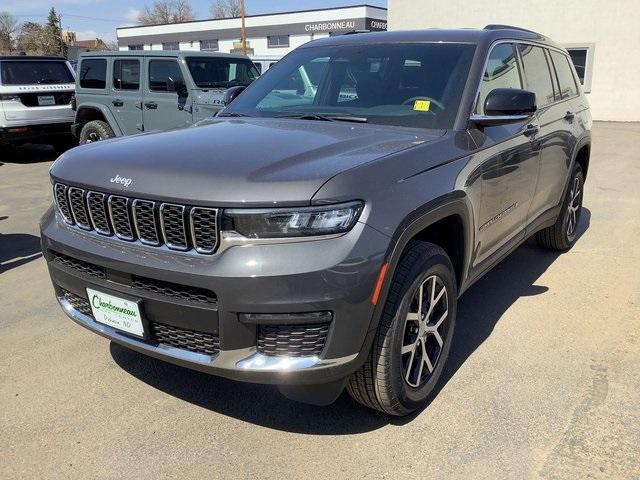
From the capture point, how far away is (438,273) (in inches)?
111

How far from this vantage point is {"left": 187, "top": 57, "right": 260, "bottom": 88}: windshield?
28.5 ft

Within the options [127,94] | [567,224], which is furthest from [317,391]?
[127,94]

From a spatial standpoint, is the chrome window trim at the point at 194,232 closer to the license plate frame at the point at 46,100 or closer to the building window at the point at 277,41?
the license plate frame at the point at 46,100

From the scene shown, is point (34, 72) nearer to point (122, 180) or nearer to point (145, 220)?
point (122, 180)

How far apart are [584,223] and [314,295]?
5218mm

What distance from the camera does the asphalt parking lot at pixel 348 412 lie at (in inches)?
99.0

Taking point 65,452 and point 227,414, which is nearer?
point 65,452

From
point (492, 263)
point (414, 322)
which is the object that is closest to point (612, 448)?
point (414, 322)

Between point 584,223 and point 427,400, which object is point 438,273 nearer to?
point 427,400

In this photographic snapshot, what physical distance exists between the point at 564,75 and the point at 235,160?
368 centimetres

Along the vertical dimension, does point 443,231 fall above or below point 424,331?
above

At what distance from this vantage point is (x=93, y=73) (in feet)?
32.2

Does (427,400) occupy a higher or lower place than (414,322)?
lower

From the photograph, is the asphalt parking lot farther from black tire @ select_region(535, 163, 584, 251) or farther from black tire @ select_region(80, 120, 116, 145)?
black tire @ select_region(80, 120, 116, 145)
